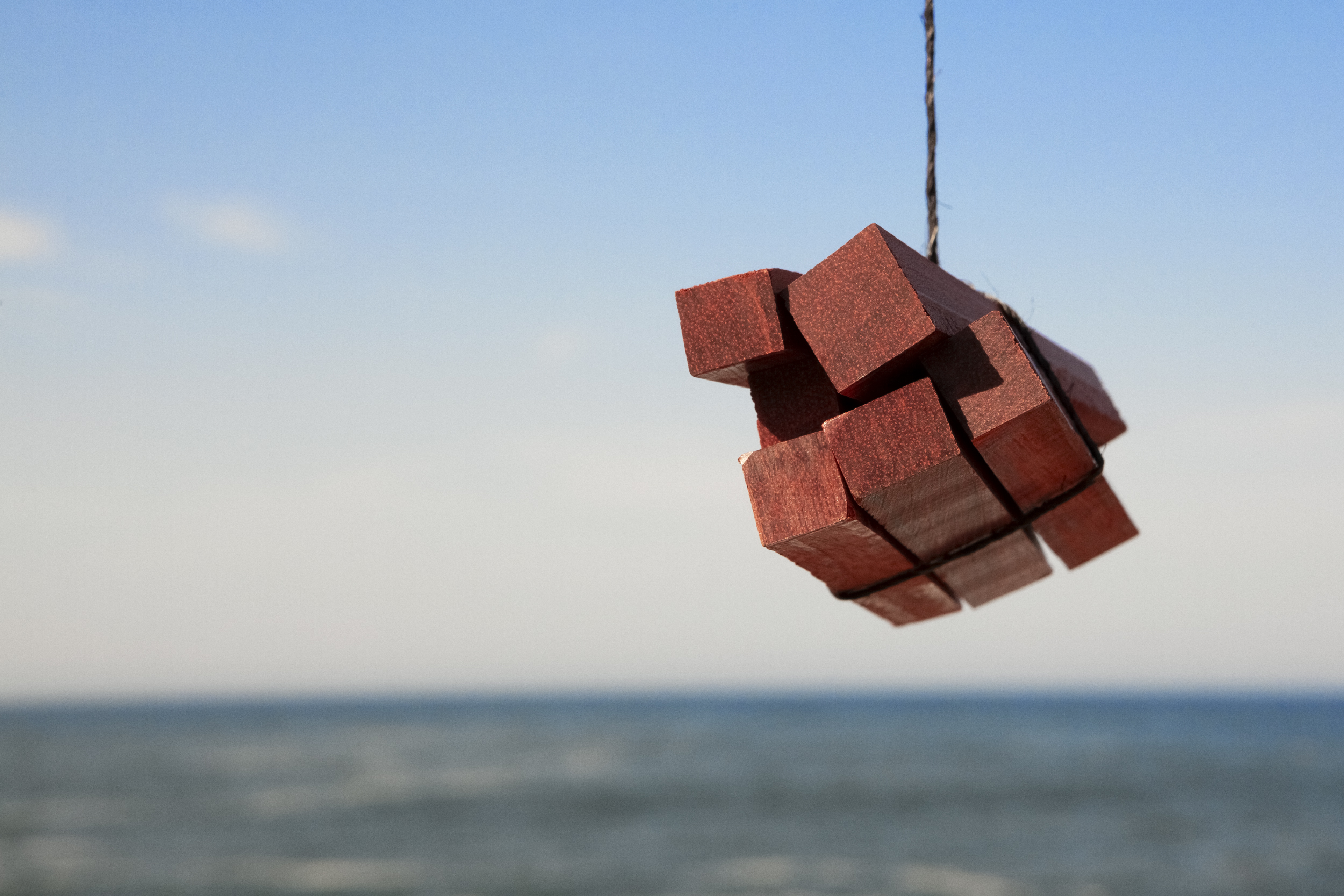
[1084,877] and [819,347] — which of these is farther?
[1084,877]

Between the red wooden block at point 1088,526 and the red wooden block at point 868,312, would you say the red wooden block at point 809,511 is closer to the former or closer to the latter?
the red wooden block at point 868,312

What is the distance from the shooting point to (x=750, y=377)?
1.90m

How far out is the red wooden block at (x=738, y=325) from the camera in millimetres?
1750

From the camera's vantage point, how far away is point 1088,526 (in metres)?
2.24

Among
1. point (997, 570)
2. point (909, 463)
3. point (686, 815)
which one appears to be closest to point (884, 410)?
point (909, 463)

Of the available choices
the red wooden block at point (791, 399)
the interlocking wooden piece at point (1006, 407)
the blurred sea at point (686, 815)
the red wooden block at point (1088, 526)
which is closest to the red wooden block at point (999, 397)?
the interlocking wooden piece at point (1006, 407)

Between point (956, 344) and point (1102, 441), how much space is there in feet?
3.14

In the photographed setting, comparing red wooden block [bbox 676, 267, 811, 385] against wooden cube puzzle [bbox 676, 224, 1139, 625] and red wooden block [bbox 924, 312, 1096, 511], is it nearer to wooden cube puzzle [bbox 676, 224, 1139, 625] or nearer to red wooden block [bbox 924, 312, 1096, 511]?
wooden cube puzzle [bbox 676, 224, 1139, 625]

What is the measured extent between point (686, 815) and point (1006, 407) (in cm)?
2987

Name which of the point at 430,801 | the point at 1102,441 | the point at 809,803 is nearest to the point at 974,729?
the point at 809,803

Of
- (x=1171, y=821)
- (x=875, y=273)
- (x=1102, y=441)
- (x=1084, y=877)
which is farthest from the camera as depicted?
(x=1171, y=821)

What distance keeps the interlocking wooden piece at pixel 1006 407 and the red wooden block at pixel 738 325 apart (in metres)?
0.25

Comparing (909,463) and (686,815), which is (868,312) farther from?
(686,815)

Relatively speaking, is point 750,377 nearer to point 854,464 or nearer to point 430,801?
point 854,464
